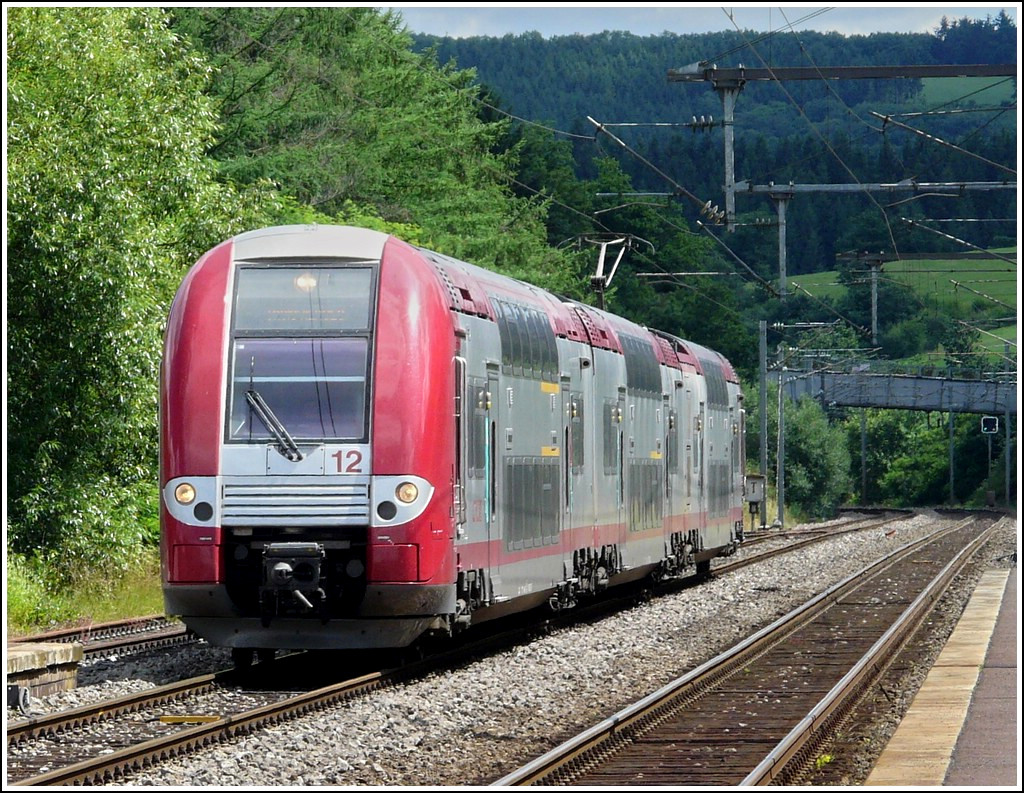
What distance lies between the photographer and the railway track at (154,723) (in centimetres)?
1049

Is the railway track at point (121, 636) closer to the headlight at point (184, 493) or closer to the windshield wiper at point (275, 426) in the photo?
the headlight at point (184, 493)

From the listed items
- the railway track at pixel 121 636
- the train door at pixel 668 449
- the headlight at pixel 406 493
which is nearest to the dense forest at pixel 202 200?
the railway track at pixel 121 636

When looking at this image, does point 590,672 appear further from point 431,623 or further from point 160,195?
point 160,195

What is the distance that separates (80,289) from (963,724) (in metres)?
13.7

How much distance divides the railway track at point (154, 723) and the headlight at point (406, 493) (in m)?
1.52

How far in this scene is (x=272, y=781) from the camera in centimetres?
1040

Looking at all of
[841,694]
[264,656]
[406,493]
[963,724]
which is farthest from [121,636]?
[963,724]

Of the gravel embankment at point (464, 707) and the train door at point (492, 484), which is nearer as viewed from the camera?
the gravel embankment at point (464, 707)

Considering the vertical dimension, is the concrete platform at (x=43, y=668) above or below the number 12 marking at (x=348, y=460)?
below

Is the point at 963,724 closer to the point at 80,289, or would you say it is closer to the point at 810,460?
the point at 80,289

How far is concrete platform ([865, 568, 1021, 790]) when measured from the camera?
10.3m

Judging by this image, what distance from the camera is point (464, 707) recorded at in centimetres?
1353

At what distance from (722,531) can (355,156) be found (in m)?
20.6

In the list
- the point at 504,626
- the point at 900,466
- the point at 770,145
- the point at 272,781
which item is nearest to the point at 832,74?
the point at 504,626
